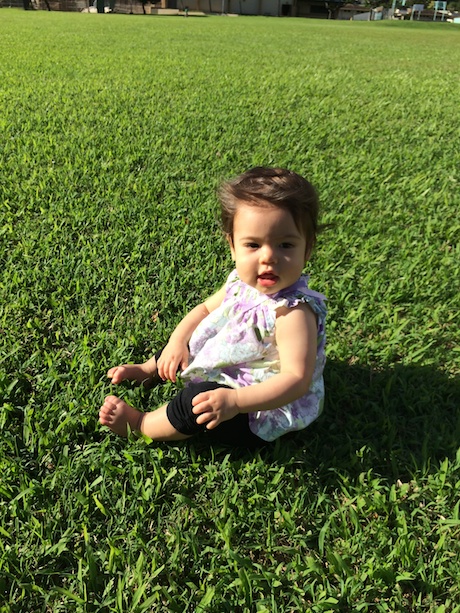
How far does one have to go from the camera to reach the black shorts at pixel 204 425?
1.79 meters

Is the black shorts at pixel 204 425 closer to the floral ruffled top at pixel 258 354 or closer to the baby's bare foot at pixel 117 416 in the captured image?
the floral ruffled top at pixel 258 354

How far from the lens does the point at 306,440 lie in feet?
6.32

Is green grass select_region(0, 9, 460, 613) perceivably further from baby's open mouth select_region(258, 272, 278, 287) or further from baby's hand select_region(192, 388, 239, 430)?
baby's open mouth select_region(258, 272, 278, 287)

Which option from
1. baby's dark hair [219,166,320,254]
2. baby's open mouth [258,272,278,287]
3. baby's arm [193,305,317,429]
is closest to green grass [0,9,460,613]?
baby's arm [193,305,317,429]

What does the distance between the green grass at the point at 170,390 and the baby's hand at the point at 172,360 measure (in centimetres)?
11

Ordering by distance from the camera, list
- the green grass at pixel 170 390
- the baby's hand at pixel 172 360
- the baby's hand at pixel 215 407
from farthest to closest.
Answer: the baby's hand at pixel 172 360 → the baby's hand at pixel 215 407 → the green grass at pixel 170 390

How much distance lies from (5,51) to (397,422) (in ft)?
37.1

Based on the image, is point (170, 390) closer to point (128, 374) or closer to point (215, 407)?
point (128, 374)

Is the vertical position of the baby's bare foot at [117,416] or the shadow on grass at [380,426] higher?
the baby's bare foot at [117,416]

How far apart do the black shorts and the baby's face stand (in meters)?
0.42

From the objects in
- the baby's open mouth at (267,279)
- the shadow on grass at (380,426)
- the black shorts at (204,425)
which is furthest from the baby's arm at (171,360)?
the shadow on grass at (380,426)

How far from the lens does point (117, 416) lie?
1853 millimetres

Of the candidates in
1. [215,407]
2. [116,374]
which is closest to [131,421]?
[116,374]

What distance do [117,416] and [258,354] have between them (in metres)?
0.54
